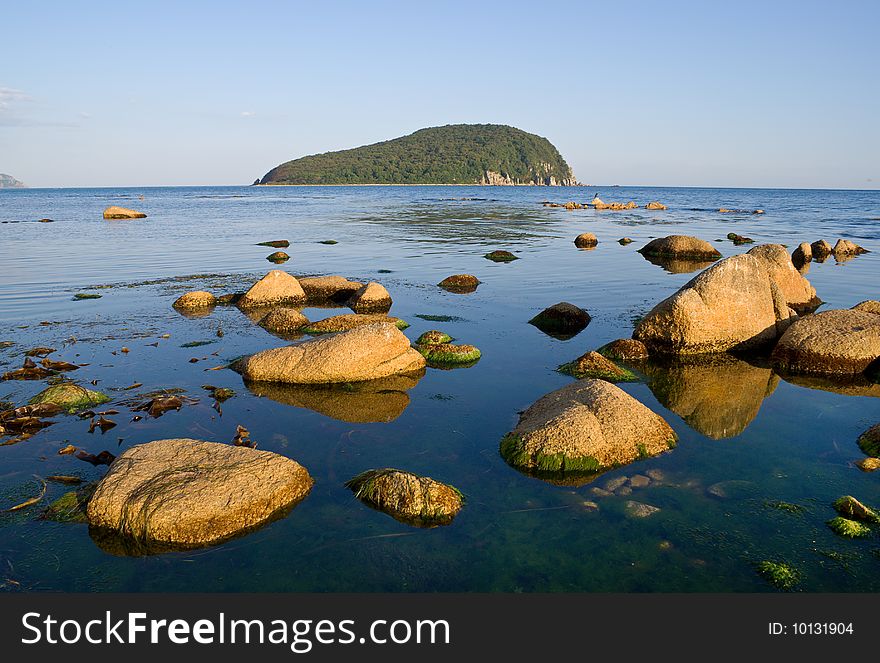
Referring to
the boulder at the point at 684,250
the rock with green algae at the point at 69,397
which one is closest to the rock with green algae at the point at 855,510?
the rock with green algae at the point at 69,397

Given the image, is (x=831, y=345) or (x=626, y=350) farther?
(x=626, y=350)

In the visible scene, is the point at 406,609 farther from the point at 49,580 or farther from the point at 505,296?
the point at 505,296

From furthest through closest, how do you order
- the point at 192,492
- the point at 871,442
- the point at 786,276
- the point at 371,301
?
the point at 371,301
the point at 786,276
the point at 871,442
the point at 192,492

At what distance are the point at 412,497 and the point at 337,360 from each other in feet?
16.4

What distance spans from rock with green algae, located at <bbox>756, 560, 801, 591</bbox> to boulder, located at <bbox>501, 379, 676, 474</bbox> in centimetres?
242

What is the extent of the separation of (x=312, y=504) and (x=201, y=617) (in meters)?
2.21

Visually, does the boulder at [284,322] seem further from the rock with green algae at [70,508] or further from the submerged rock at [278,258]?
the submerged rock at [278,258]

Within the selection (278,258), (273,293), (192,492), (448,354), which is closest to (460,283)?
(273,293)

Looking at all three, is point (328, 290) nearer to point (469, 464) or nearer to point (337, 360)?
point (337, 360)

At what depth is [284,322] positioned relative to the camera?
1623cm

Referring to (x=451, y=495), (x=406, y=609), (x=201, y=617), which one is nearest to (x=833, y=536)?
(x=451, y=495)

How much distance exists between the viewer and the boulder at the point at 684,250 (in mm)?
31719

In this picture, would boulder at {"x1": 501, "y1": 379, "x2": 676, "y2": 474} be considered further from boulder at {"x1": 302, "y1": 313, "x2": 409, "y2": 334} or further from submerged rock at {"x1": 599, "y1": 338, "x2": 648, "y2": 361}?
boulder at {"x1": 302, "y1": 313, "x2": 409, "y2": 334}

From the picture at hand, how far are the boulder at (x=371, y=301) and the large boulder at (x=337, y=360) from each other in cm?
580
